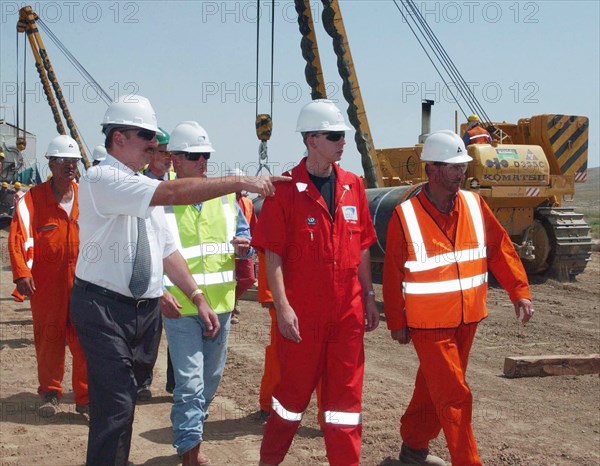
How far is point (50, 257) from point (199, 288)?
6.32ft

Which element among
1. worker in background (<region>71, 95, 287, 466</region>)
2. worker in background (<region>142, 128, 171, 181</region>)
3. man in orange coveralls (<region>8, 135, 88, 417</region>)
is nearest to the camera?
worker in background (<region>71, 95, 287, 466</region>)

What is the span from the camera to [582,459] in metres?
5.04

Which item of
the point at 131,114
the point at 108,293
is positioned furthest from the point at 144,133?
the point at 108,293

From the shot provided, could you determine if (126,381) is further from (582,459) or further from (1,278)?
(1,278)

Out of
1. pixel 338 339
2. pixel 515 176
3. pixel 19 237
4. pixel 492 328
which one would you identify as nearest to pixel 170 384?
pixel 19 237

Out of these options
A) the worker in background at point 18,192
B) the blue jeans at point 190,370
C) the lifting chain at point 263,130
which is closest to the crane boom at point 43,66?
the worker in background at point 18,192

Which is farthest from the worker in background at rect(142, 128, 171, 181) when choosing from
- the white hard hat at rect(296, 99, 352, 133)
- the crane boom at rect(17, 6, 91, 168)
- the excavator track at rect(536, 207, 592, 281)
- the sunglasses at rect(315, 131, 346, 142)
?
the crane boom at rect(17, 6, 91, 168)

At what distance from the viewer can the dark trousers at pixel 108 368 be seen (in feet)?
12.1

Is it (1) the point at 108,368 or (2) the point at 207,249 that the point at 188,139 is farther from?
(1) the point at 108,368

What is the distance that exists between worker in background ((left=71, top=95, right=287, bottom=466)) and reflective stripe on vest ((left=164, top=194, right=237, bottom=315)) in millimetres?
949

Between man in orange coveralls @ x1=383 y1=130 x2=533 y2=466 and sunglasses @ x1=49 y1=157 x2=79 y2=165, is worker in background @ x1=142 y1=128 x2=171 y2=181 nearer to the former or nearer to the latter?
sunglasses @ x1=49 y1=157 x2=79 y2=165

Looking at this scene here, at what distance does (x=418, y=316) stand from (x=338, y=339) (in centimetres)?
57

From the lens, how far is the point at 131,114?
3879mm

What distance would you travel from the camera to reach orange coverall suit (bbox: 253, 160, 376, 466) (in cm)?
423
